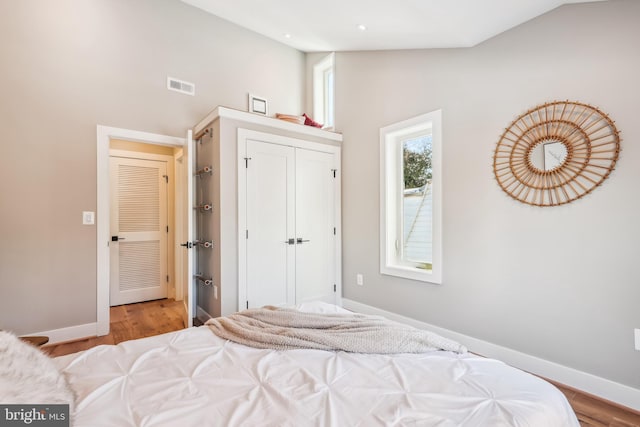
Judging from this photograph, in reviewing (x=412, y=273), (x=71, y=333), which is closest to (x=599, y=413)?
(x=412, y=273)

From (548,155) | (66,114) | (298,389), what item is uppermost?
(66,114)

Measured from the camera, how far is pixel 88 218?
9.58ft

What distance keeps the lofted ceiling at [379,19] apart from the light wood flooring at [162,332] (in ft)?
8.41

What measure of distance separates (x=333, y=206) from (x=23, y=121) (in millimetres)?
3012

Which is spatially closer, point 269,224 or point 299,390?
point 299,390

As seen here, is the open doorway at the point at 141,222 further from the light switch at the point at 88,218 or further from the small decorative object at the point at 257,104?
the small decorative object at the point at 257,104

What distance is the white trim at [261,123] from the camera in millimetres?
2934

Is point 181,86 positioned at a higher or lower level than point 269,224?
higher

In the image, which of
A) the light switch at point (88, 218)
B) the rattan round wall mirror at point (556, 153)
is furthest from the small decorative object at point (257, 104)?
the rattan round wall mirror at point (556, 153)

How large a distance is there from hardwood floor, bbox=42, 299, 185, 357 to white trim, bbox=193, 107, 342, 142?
2139 millimetres

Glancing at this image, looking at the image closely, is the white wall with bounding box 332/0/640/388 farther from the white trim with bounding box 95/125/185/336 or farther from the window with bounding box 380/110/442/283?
the white trim with bounding box 95/125/185/336

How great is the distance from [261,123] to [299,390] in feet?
8.64

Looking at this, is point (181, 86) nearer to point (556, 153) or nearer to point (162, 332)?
point (162, 332)

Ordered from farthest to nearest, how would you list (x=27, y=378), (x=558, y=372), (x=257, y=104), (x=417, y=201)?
(x=257, y=104), (x=417, y=201), (x=558, y=372), (x=27, y=378)
